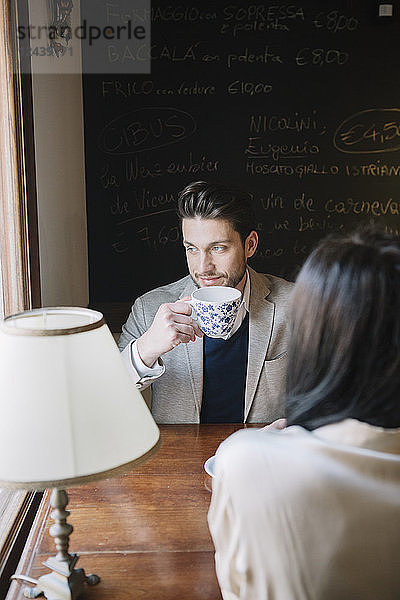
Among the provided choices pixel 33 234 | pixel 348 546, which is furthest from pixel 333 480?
pixel 33 234

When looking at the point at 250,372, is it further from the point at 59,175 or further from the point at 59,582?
the point at 59,582

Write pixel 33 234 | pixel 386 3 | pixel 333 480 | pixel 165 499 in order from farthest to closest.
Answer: pixel 386 3
pixel 33 234
pixel 165 499
pixel 333 480

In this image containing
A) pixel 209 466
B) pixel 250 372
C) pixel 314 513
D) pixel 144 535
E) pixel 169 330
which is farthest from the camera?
pixel 250 372

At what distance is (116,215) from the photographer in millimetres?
2646

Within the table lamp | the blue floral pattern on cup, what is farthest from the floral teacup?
the table lamp

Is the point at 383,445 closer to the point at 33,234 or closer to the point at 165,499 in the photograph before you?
the point at 165,499

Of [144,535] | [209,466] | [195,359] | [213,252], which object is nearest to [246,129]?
[213,252]

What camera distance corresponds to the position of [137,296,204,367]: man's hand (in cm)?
175

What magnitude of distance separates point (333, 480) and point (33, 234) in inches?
47.4

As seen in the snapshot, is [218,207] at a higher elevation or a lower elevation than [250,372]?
higher

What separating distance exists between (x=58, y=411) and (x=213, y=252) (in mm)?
1307

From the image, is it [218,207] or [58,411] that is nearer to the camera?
[58,411]

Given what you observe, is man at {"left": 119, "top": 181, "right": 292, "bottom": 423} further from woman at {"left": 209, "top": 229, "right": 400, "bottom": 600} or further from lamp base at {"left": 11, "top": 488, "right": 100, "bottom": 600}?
woman at {"left": 209, "top": 229, "right": 400, "bottom": 600}

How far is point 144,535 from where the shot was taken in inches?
46.4
